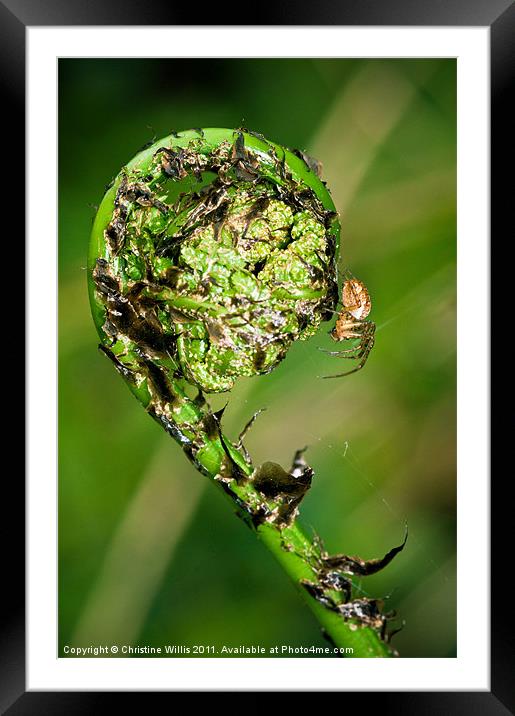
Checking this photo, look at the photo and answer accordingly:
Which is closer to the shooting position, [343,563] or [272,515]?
[272,515]

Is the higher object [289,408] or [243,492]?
[289,408]

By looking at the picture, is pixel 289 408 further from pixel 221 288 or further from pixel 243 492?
pixel 221 288

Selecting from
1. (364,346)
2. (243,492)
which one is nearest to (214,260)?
(243,492)

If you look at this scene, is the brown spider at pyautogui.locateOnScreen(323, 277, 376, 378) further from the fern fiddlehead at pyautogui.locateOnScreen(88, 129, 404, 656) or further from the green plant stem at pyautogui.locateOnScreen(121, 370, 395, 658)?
the green plant stem at pyautogui.locateOnScreen(121, 370, 395, 658)

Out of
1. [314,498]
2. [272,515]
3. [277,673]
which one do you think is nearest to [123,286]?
[272,515]

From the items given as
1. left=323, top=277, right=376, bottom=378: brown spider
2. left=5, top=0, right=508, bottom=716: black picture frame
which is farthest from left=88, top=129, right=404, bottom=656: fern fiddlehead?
left=5, top=0, right=508, bottom=716: black picture frame
